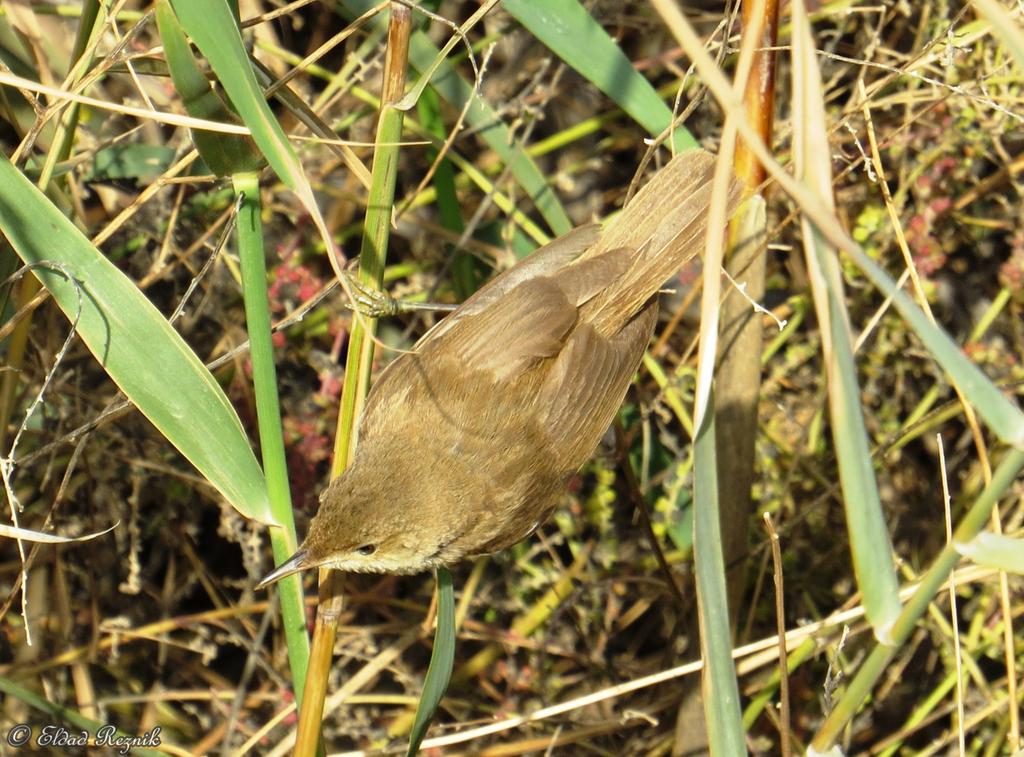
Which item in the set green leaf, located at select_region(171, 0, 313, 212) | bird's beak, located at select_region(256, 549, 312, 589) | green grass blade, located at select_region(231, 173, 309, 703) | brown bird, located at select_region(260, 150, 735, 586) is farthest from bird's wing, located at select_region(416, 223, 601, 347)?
green leaf, located at select_region(171, 0, 313, 212)

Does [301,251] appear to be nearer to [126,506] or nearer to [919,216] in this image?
[126,506]

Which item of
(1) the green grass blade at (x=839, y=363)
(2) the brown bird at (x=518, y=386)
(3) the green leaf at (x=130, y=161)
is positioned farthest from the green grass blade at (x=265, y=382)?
(3) the green leaf at (x=130, y=161)

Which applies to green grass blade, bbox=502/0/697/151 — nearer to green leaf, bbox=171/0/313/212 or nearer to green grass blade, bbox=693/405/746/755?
green leaf, bbox=171/0/313/212

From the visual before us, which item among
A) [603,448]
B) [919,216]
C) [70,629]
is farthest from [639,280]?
[70,629]

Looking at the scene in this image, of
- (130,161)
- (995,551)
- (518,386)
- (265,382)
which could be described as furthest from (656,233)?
(995,551)

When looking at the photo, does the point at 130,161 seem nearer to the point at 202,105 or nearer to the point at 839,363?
the point at 202,105

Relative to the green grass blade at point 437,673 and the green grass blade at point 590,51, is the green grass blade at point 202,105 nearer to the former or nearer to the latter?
the green grass blade at point 590,51

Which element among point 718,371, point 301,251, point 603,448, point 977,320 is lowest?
point 977,320
